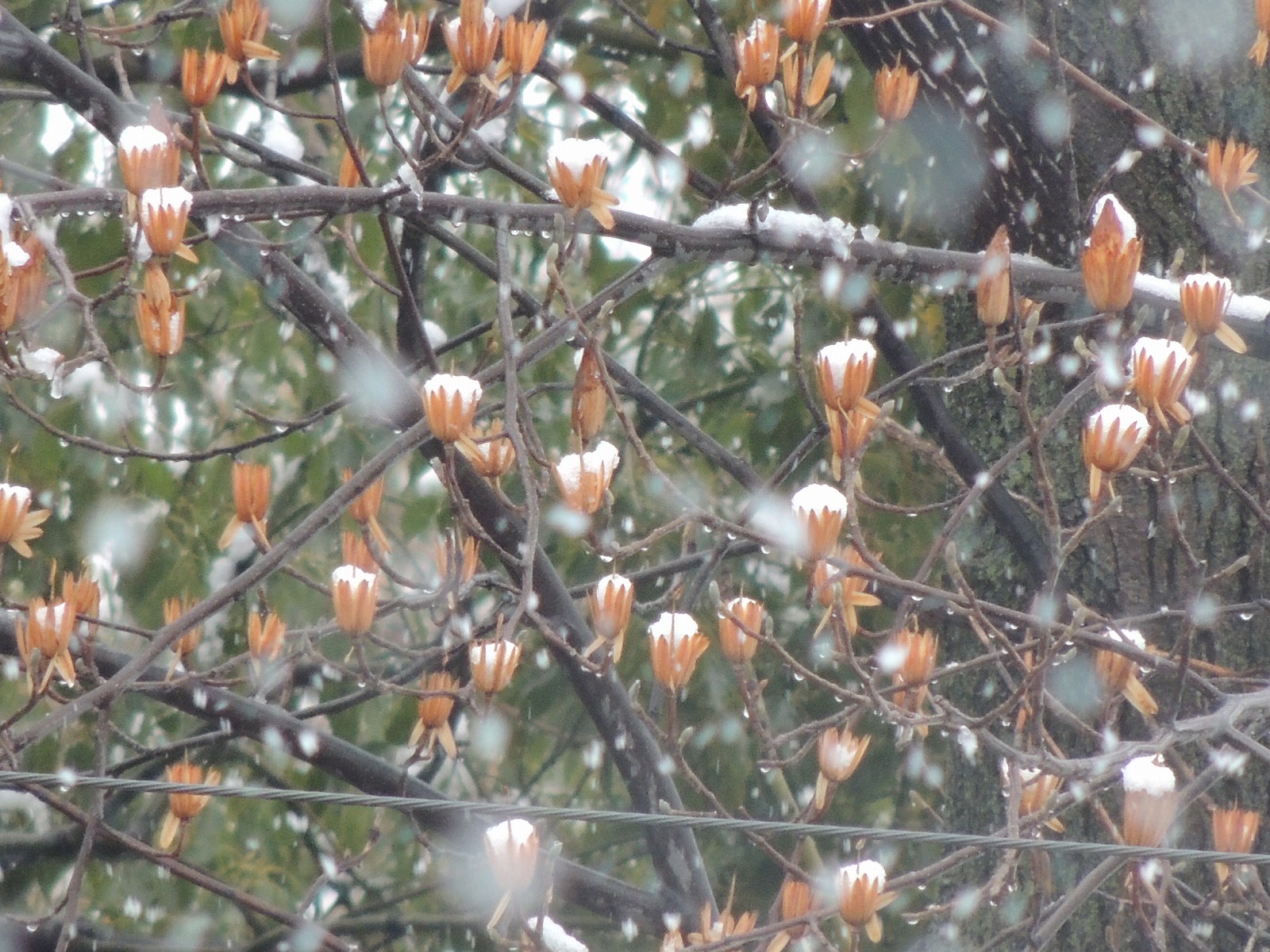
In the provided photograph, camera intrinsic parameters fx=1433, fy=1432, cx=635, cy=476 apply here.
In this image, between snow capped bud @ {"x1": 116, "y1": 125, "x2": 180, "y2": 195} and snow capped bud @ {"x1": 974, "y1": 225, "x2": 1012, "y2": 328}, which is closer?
snow capped bud @ {"x1": 116, "y1": 125, "x2": 180, "y2": 195}

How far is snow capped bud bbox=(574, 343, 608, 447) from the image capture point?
1.66 meters

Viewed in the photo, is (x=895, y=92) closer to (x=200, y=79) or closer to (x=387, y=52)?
(x=387, y=52)

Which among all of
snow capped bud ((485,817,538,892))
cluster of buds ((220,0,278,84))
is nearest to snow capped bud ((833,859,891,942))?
snow capped bud ((485,817,538,892))

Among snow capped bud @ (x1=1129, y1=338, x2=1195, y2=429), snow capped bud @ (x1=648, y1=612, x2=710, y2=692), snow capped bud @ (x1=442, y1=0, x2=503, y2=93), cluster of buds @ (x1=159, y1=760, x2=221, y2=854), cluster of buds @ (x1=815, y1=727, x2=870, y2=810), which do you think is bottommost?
cluster of buds @ (x1=159, y1=760, x2=221, y2=854)

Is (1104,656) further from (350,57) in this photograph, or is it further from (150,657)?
(350,57)

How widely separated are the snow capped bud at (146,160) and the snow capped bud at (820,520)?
2.55 feet

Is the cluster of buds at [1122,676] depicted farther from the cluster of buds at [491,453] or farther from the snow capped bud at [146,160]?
the snow capped bud at [146,160]

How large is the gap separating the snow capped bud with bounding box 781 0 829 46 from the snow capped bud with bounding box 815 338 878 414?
47cm

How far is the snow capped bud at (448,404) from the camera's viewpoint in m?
1.54

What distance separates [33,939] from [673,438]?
1.80 meters

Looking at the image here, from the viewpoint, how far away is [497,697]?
3330 millimetres

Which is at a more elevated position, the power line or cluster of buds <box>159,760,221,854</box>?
the power line

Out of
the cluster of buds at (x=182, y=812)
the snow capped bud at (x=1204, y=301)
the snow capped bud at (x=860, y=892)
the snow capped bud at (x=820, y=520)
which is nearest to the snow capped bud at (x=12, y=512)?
the cluster of buds at (x=182, y=812)

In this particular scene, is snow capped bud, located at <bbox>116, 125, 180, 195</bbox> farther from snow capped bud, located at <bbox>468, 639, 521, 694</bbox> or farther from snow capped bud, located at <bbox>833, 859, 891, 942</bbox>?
snow capped bud, located at <bbox>833, 859, 891, 942</bbox>
